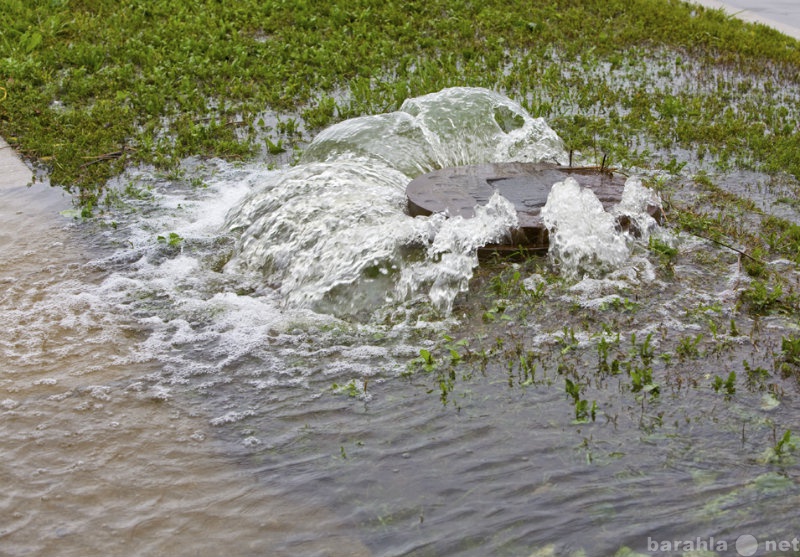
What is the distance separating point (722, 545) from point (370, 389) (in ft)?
7.12

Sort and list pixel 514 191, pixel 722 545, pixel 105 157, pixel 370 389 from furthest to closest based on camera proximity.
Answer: pixel 105 157 → pixel 514 191 → pixel 370 389 → pixel 722 545

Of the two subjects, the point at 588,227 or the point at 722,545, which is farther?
the point at 588,227

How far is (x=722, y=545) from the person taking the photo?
12.8 feet

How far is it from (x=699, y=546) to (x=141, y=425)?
3033mm

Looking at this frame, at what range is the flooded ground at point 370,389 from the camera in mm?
4156

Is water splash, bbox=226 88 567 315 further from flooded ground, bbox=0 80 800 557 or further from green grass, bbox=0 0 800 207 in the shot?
green grass, bbox=0 0 800 207

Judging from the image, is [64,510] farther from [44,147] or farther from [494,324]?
[44,147]

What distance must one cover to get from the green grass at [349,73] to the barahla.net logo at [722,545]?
5.51 meters

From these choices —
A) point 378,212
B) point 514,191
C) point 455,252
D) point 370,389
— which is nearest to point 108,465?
point 370,389

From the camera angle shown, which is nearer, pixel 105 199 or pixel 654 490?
pixel 654 490

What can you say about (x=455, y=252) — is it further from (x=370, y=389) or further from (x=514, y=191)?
(x=370, y=389)

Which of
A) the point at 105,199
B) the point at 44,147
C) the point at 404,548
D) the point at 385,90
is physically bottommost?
the point at 404,548

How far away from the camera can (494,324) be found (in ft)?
19.8

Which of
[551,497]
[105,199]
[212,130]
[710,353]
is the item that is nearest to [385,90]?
[212,130]
